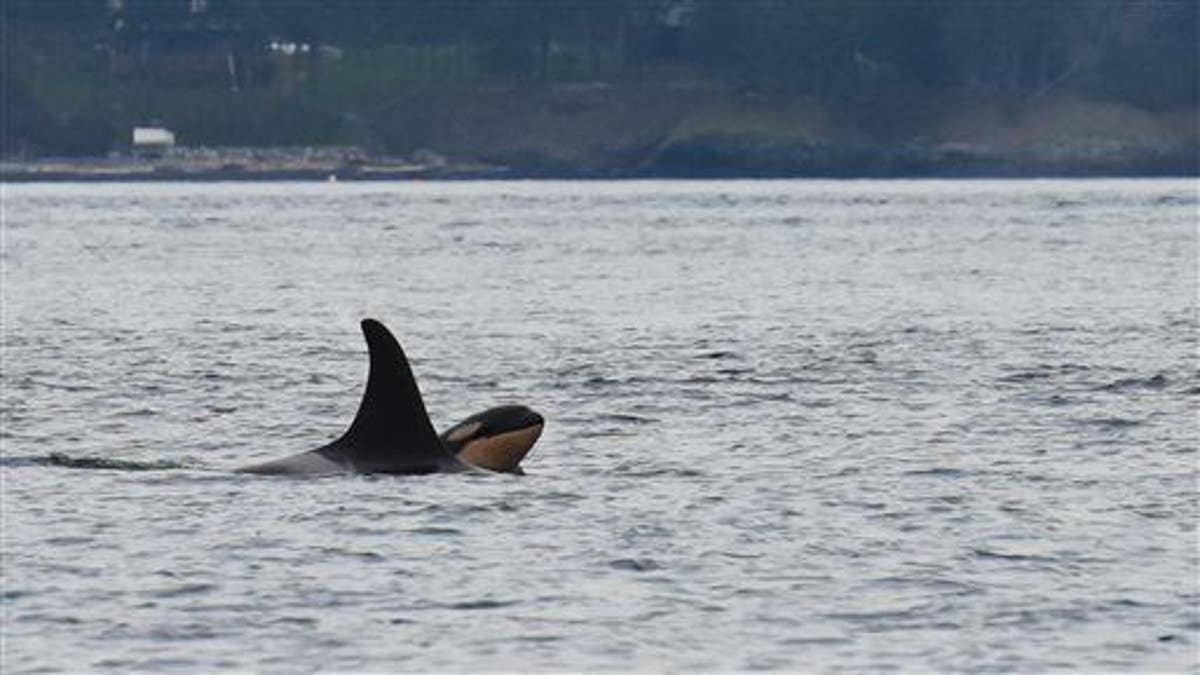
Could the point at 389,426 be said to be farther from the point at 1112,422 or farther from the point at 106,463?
the point at 1112,422

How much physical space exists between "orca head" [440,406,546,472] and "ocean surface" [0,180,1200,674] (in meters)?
0.45

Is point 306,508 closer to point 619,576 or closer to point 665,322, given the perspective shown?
point 619,576

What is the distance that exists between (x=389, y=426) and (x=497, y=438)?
A: 127cm

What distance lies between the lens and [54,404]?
46.4 metres

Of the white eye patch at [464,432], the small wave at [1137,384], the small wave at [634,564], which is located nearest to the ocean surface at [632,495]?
the small wave at [634,564]

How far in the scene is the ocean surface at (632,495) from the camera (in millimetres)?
25688

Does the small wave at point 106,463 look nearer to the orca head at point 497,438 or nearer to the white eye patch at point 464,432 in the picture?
the white eye patch at point 464,432

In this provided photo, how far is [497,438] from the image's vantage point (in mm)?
35094

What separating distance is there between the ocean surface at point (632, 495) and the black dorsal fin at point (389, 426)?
1.23ft

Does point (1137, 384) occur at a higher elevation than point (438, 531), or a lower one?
lower

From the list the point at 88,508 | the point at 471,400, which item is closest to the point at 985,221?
the point at 471,400

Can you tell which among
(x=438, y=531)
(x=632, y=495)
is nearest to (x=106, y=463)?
(x=632, y=495)

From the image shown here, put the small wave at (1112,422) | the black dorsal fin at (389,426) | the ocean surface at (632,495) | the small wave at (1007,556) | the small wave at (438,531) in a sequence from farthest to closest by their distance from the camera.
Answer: the small wave at (1112,422), the black dorsal fin at (389,426), the small wave at (438,531), the small wave at (1007,556), the ocean surface at (632,495)

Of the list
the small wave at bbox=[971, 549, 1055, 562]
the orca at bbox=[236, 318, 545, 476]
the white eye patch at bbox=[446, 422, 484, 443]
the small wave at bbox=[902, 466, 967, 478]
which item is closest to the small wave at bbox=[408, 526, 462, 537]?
the orca at bbox=[236, 318, 545, 476]
